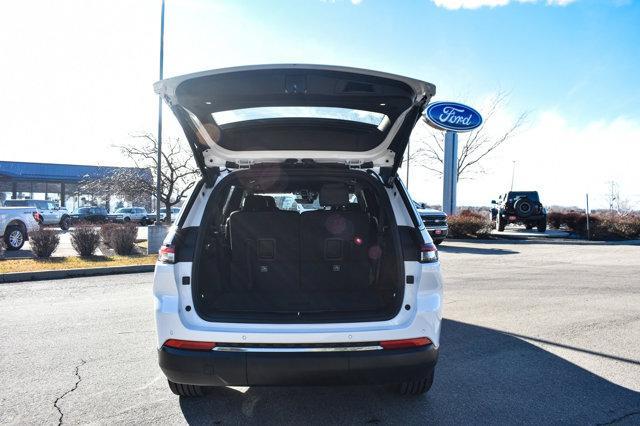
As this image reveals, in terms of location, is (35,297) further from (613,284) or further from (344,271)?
(613,284)

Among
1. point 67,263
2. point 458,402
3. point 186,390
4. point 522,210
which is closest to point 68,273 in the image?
point 67,263

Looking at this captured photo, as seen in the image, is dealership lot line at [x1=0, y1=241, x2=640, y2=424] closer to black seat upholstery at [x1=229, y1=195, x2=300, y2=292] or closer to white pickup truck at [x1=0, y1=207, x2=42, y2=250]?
black seat upholstery at [x1=229, y1=195, x2=300, y2=292]

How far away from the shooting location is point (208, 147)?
3.46 m

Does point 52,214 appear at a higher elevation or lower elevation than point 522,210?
lower

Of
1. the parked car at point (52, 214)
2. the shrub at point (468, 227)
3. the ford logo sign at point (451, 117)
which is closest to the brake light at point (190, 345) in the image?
the shrub at point (468, 227)

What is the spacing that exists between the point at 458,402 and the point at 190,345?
199cm

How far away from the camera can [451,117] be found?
849 inches

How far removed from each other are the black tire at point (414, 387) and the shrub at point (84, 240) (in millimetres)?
10363

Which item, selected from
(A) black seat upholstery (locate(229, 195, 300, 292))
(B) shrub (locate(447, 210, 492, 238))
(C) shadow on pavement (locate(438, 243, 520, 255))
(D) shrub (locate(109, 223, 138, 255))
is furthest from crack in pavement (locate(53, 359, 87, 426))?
(B) shrub (locate(447, 210, 492, 238))

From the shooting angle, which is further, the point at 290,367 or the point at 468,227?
the point at 468,227

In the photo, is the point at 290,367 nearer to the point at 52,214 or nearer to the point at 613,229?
the point at 613,229

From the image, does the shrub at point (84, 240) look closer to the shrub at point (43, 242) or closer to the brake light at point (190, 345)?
the shrub at point (43, 242)

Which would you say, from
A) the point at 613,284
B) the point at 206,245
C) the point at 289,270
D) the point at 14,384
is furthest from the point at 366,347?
the point at 613,284

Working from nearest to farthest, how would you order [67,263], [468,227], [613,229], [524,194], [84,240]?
[67,263] < [84,240] < [468,227] < [613,229] < [524,194]
